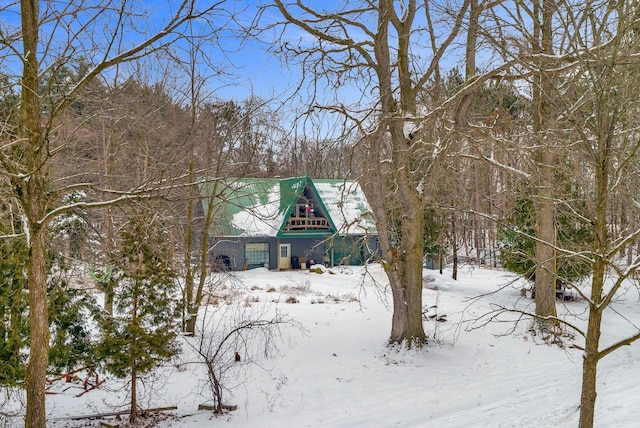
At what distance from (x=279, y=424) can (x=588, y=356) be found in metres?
4.88

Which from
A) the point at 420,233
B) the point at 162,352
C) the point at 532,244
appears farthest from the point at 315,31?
the point at 532,244

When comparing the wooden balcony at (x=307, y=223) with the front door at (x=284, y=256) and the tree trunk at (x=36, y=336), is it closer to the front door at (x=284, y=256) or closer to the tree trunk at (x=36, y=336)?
the front door at (x=284, y=256)

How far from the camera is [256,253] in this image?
77.7 ft

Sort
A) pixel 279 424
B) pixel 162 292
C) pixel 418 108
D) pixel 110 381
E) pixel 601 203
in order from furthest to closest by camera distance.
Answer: pixel 418 108 < pixel 110 381 < pixel 162 292 < pixel 279 424 < pixel 601 203

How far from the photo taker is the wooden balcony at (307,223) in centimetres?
2375

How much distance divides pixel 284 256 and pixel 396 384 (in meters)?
16.0

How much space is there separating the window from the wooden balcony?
5.38 feet

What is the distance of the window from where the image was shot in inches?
923

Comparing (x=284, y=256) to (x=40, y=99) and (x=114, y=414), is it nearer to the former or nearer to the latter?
(x=114, y=414)

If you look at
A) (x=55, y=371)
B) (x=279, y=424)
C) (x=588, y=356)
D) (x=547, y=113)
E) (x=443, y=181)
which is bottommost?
(x=279, y=424)

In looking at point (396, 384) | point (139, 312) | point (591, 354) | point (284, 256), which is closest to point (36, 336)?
point (139, 312)

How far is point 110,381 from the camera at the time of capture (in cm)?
892

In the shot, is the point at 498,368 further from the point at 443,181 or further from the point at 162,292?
the point at 162,292

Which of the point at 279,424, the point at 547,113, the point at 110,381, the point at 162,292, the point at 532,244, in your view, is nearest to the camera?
Result: the point at 279,424
